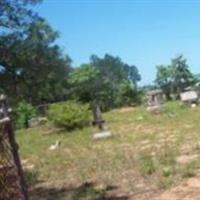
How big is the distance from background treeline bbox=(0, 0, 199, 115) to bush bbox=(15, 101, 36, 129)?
34 cm

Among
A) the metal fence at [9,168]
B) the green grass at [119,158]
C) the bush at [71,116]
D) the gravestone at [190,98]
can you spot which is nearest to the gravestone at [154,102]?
the gravestone at [190,98]

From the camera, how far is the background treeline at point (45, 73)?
635 inches

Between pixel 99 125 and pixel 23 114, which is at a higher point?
pixel 23 114

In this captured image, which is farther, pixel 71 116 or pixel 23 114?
pixel 23 114

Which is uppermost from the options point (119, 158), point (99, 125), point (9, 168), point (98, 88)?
point (98, 88)

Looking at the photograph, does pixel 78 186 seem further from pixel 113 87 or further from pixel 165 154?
pixel 113 87

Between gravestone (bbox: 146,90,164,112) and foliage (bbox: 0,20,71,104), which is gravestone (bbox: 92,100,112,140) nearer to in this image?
foliage (bbox: 0,20,71,104)

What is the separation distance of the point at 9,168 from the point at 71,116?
12841mm

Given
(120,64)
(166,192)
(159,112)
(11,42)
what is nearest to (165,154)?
(166,192)

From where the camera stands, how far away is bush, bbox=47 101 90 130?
18109mm

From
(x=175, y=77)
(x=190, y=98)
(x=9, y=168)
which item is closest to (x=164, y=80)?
(x=175, y=77)

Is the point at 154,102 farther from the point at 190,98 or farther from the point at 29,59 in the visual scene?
the point at 29,59

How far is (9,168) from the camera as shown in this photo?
209 inches

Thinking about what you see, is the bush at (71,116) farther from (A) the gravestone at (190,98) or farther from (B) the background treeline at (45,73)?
(A) the gravestone at (190,98)
